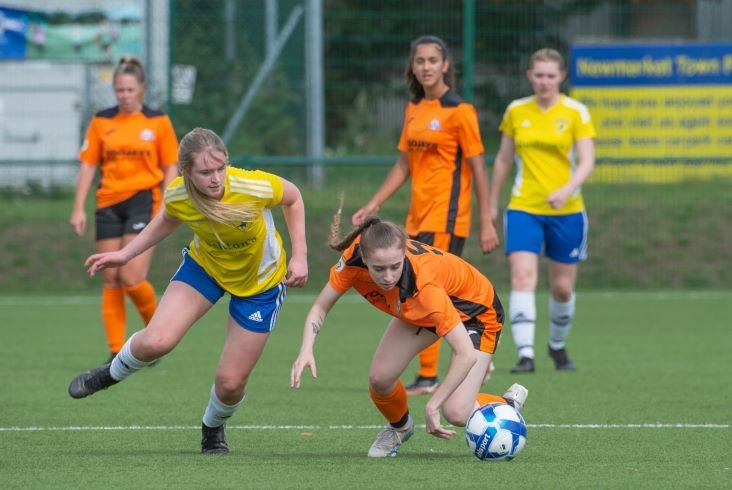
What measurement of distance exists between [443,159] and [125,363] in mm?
2904

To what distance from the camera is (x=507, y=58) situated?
16.2 meters

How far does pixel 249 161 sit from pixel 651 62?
479cm

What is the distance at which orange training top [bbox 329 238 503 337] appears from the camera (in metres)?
6.30

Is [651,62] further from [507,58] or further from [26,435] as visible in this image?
[26,435]

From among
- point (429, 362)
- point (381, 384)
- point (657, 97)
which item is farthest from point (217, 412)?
point (657, 97)

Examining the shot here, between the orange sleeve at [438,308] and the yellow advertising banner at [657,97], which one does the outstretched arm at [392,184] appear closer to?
the orange sleeve at [438,308]

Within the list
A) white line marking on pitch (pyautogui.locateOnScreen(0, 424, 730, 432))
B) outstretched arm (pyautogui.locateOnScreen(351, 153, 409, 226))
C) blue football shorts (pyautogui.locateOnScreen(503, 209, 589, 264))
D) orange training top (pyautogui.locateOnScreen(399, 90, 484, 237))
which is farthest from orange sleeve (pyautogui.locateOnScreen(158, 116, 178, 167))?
white line marking on pitch (pyautogui.locateOnScreen(0, 424, 730, 432))

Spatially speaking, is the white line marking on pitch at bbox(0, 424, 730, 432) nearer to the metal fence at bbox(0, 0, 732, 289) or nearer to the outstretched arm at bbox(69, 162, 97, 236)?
the outstretched arm at bbox(69, 162, 97, 236)

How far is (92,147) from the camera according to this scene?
9.95m

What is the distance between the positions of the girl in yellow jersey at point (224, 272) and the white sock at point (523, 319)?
305cm

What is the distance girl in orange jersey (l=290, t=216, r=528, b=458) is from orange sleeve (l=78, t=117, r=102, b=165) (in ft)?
12.4

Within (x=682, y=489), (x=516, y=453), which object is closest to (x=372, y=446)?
(x=516, y=453)

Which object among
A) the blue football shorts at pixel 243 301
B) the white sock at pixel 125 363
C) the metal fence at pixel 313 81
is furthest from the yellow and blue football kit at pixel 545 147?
the metal fence at pixel 313 81

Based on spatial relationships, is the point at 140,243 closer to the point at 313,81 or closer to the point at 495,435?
the point at 495,435
